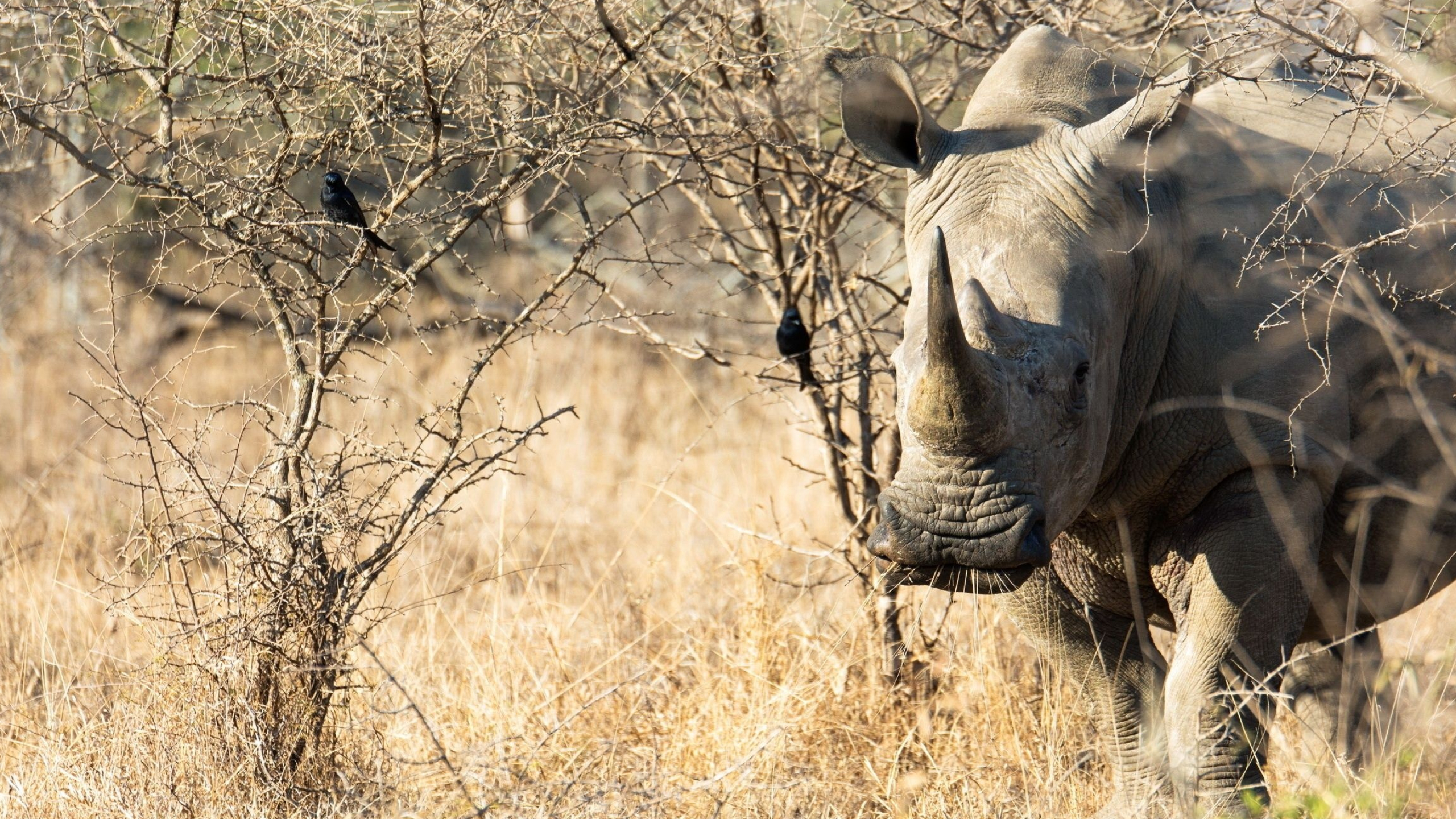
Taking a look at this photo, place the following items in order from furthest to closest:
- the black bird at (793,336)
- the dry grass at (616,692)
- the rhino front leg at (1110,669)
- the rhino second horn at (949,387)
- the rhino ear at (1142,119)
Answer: the black bird at (793,336) → the rhino front leg at (1110,669) → the dry grass at (616,692) → the rhino ear at (1142,119) → the rhino second horn at (949,387)

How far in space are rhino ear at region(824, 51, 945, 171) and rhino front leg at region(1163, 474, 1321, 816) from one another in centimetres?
114

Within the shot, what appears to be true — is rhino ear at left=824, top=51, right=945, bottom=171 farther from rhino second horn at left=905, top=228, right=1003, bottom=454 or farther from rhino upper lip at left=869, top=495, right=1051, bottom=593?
rhino upper lip at left=869, top=495, right=1051, bottom=593

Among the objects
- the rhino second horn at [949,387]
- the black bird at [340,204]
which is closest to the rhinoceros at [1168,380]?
the rhino second horn at [949,387]

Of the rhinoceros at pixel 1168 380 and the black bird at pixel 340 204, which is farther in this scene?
the black bird at pixel 340 204

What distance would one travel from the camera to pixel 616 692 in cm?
479

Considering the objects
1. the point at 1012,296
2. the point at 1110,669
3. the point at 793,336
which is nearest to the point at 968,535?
the point at 1012,296

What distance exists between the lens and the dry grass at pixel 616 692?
142 inches

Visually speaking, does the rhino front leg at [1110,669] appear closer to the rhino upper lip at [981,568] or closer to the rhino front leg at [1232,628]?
the rhino front leg at [1232,628]

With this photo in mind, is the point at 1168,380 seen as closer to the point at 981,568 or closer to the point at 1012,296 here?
the point at 1012,296

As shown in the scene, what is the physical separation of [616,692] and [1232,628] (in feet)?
6.49

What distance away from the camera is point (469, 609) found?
6.04 meters

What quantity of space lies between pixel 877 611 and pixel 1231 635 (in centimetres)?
156

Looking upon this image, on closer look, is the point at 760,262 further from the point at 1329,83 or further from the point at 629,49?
the point at 1329,83

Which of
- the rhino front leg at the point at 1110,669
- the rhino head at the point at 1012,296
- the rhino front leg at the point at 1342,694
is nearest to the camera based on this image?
the rhino head at the point at 1012,296
